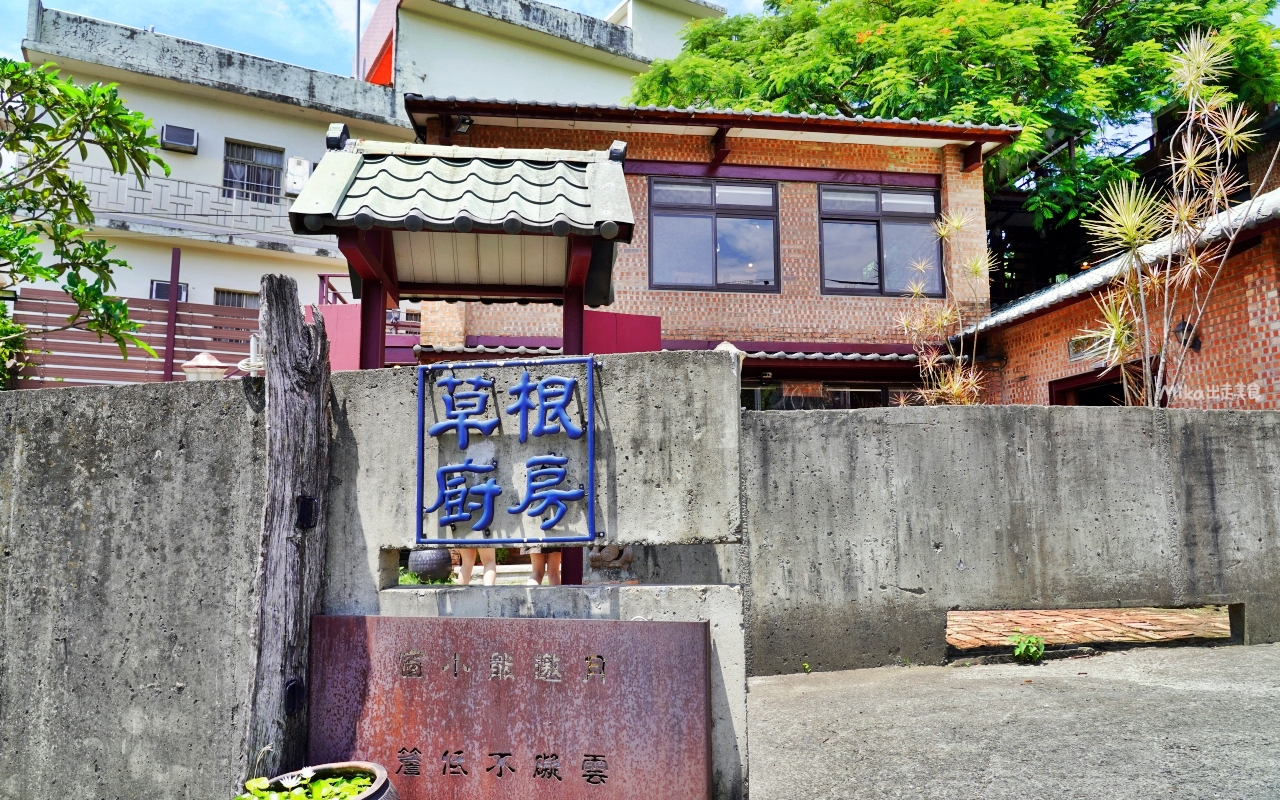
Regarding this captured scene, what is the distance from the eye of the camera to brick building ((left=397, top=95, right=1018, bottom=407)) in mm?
13078

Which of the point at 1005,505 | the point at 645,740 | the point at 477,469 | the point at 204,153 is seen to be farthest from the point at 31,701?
the point at 204,153

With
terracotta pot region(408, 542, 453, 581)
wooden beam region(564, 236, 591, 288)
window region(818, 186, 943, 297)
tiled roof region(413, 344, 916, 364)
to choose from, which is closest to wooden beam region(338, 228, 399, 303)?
wooden beam region(564, 236, 591, 288)

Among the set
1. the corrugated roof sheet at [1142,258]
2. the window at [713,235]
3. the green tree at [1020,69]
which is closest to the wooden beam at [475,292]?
the corrugated roof sheet at [1142,258]

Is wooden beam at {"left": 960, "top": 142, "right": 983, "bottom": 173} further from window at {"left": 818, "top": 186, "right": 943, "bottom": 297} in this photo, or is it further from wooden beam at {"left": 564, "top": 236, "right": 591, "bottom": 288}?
wooden beam at {"left": 564, "top": 236, "right": 591, "bottom": 288}

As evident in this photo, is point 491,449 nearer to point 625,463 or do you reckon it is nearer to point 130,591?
point 625,463

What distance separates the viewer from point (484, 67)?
21.8 m

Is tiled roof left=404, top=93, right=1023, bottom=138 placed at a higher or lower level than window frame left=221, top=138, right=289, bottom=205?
lower

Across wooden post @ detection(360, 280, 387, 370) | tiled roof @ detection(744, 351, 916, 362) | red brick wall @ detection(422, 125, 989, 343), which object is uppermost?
red brick wall @ detection(422, 125, 989, 343)

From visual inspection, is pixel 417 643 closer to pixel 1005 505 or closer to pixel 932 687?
pixel 932 687

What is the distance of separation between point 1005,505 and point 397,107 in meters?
18.9

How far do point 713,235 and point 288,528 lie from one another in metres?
10.9

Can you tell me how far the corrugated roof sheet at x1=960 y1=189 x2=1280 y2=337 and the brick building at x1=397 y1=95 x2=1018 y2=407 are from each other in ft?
6.04

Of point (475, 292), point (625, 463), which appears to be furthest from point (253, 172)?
point (625, 463)

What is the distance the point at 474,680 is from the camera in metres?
3.76
